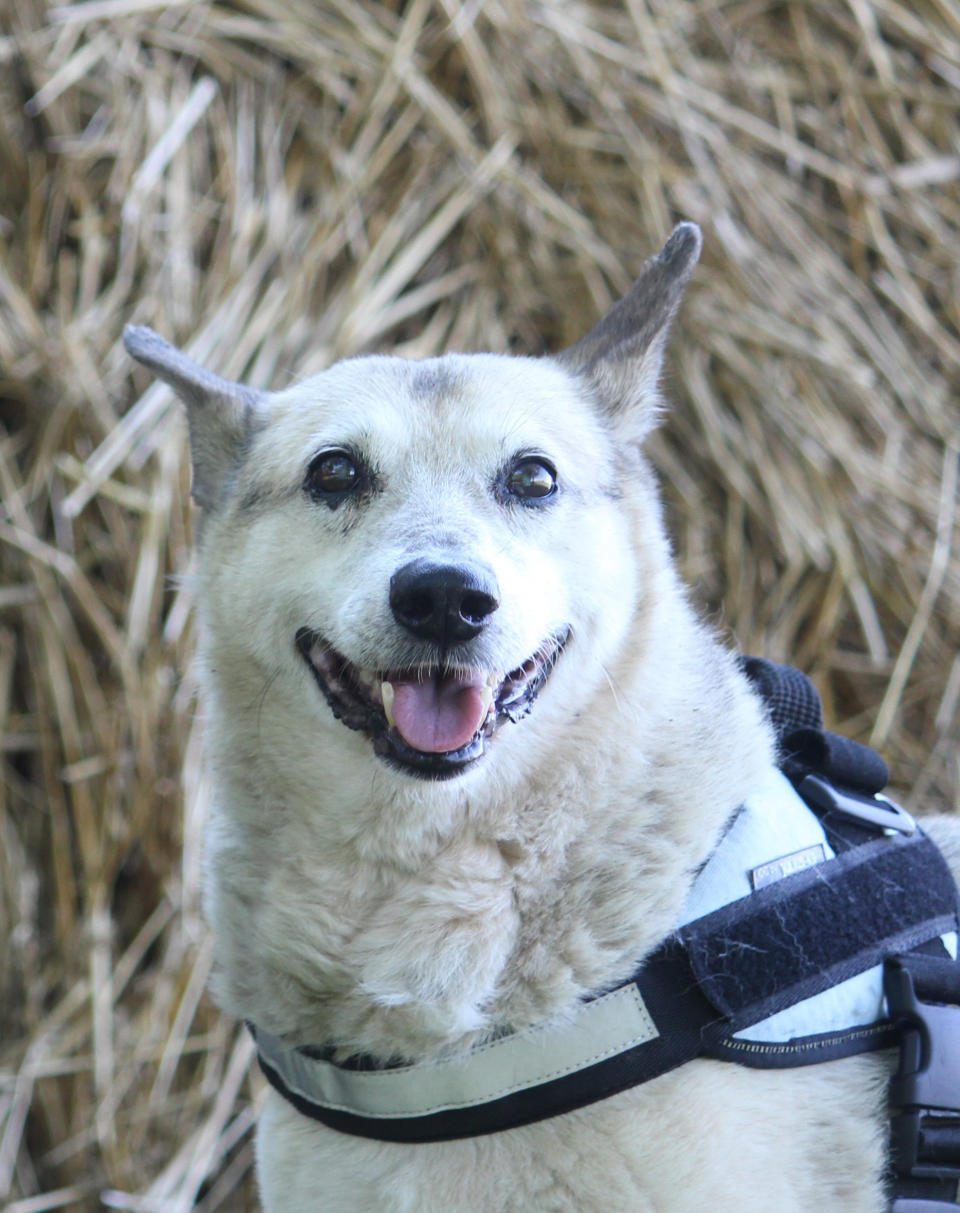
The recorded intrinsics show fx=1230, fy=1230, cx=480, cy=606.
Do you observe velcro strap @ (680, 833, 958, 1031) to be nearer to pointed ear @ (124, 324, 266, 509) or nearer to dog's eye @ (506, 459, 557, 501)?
dog's eye @ (506, 459, 557, 501)

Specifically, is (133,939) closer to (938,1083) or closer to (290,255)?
(290,255)

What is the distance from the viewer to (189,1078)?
293 centimetres

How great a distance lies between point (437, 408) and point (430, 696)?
493 mm

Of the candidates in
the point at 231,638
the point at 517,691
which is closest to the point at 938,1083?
the point at 517,691

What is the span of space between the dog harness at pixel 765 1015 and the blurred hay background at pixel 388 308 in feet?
4.92

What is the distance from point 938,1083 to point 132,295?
8.44 feet

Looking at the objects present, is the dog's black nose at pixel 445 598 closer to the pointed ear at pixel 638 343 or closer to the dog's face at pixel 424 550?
the dog's face at pixel 424 550

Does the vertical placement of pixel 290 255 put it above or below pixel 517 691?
below

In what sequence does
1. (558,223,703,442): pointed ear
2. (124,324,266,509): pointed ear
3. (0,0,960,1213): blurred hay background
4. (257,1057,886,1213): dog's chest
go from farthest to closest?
(0,0,960,1213): blurred hay background
(124,324,266,509): pointed ear
(558,223,703,442): pointed ear
(257,1057,886,1213): dog's chest

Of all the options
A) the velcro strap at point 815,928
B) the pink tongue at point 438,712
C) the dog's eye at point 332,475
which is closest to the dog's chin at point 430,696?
the pink tongue at point 438,712

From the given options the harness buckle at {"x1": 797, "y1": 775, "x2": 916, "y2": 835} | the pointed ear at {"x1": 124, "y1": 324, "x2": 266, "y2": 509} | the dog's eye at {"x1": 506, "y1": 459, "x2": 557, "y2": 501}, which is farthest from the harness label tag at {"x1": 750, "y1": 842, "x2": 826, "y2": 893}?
the pointed ear at {"x1": 124, "y1": 324, "x2": 266, "y2": 509}

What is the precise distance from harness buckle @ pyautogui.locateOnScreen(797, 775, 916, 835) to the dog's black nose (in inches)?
20.2

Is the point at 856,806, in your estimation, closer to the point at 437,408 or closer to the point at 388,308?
the point at 437,408

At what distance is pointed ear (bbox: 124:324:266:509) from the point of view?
202 cm
